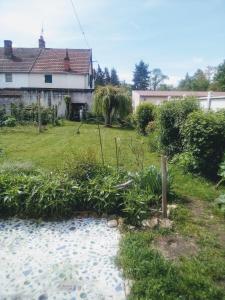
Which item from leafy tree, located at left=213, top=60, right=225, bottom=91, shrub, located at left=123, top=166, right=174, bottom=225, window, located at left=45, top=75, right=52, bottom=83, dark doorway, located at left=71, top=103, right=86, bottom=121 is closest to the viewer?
→ shrub, located at left=123, top=166, right=174, bottom=225

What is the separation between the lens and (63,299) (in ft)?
9.13

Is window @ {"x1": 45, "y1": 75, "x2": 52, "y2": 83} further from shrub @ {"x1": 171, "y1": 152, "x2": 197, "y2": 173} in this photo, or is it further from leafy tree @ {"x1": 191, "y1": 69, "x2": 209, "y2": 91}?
leafy tree @ {"x1": 191, "y1": 69, "x2": 209, "y2": 91}

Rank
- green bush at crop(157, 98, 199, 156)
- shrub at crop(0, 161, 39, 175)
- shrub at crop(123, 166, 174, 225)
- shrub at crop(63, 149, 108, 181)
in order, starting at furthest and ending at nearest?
1. green bush at crop(157, 98, 199, 156)
2. shrub at crop(0, 161, 39, 175)
3. shrub at crop(63, 149, 108, 181)
4. shrub at crop(123, 166, 174, 225)

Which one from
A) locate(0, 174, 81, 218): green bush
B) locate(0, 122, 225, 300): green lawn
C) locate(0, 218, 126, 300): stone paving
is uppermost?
locate(0, 174, 81, 218): green bush

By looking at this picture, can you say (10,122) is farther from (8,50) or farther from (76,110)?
(8,50)

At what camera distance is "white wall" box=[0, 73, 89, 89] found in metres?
27.4

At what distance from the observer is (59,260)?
3.42 meters

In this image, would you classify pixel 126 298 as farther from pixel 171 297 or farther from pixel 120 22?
pixel 120 22

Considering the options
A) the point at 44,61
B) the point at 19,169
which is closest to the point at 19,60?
the point at 44,61

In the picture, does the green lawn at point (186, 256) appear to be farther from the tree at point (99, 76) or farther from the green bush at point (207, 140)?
the tree at point (99, 76)

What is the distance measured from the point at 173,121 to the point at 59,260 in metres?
5.87

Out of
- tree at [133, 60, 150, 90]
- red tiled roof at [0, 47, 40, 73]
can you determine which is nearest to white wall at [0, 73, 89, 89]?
red tiled roof at [0, 47, 40, 73]

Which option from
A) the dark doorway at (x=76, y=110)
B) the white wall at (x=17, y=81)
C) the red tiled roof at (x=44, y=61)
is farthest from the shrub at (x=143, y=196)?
the white wall at (x=17, y=81)

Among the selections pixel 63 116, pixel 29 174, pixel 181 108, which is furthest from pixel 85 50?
pixel 29 174
